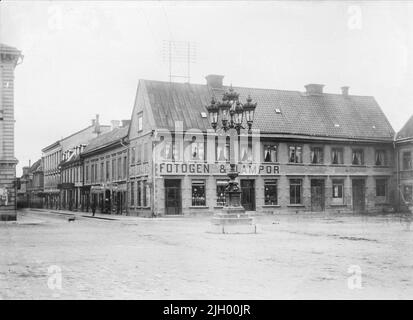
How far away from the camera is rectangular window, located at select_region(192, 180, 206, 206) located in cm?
3644

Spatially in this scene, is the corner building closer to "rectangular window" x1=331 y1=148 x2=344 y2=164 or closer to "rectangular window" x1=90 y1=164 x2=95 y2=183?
"rectangular window" x1=331 y1=148 x2=344 y2=164

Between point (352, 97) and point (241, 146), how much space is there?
12760 mm

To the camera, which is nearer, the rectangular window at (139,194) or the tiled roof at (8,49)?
the tiled roof at (8,49)

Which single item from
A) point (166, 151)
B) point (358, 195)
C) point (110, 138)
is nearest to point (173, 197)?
point (166, 151)

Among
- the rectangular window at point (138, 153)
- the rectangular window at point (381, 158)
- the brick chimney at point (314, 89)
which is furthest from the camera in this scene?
the brick chimney at point (314, 89)

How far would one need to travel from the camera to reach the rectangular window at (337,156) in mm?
40906

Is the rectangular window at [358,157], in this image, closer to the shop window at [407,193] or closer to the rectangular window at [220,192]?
the shop window at [407,193]

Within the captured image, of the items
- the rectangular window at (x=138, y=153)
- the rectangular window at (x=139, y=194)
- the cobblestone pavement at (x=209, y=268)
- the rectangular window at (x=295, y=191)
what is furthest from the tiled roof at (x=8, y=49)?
the rectangular window at (x=295, y=191)

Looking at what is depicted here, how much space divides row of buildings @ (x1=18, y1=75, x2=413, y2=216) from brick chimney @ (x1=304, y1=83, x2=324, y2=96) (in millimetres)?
78

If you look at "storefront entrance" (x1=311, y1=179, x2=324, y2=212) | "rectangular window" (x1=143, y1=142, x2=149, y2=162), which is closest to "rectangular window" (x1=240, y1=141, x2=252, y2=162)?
"storefront entrance" (x1=311, y1=179, x2=324, y2=212)

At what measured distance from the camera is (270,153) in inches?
1528

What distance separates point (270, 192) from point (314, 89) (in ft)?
33.4

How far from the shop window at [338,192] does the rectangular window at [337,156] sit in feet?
4.79

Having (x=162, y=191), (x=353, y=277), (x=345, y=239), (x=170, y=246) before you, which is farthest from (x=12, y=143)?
(x=353, y=277)
